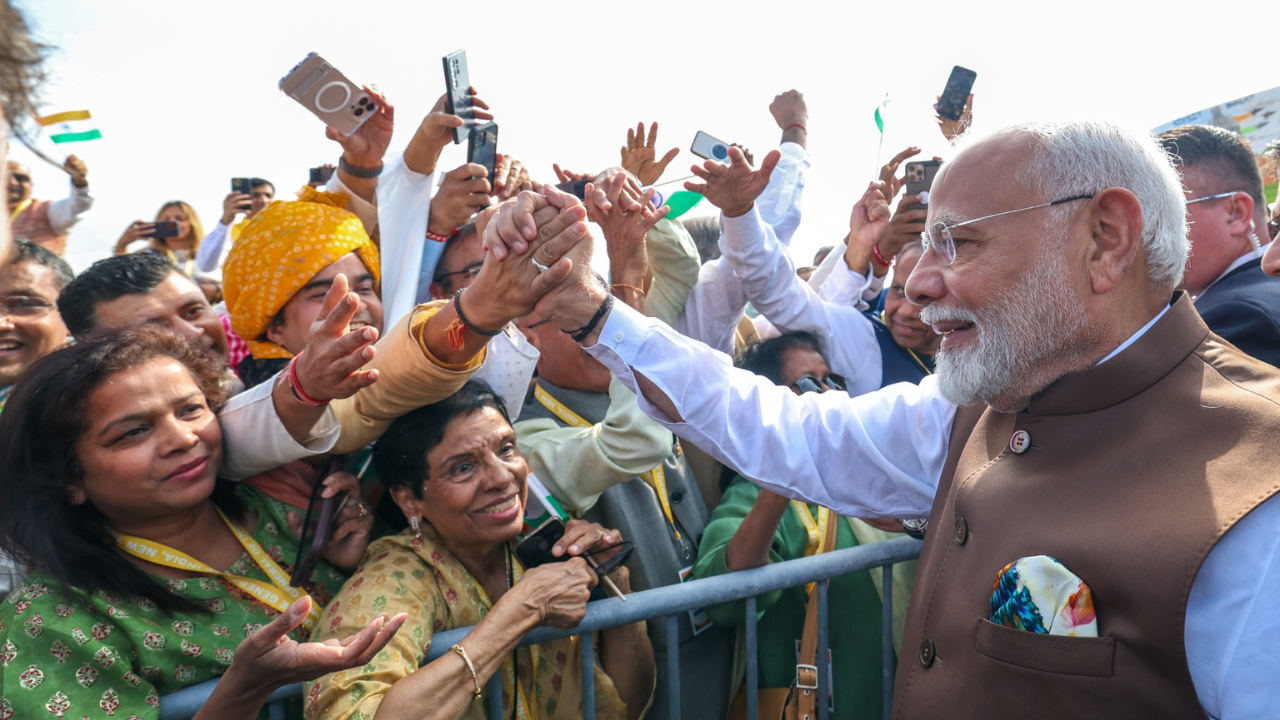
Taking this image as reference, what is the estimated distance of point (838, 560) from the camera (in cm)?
264

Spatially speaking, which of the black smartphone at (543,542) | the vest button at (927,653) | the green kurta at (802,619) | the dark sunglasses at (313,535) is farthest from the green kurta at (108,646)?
the vest button at (927,653)

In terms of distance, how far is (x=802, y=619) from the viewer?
2.99 m

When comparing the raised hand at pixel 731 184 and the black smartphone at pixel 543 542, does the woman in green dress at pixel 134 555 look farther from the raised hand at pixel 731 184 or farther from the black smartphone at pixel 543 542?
the raised hand at pixel 731 184

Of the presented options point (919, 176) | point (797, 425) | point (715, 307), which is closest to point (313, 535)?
point (797, 425)

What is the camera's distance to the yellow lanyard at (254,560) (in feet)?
6.89

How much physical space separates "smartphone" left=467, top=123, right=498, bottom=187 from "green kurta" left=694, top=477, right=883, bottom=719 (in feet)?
5.83

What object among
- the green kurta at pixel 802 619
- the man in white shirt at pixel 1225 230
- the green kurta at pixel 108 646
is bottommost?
the green kurta at pixel 802 619

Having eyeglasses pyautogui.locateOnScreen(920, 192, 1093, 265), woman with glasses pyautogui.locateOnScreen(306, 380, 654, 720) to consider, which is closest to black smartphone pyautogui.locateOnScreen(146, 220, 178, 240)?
woman with glasses pyautogui.locateOnScreen(306, 380, 654, 720)

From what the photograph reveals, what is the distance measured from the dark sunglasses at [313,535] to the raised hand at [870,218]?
3177 mm

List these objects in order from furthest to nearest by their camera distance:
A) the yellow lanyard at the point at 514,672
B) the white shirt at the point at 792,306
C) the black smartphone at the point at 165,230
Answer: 1. the black smartphone at the point at 165,230
2. the white shirt at the point at 792,306
3. the yellow lanyard at the point at 514,672

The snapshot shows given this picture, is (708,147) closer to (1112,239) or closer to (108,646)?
(1112,239)

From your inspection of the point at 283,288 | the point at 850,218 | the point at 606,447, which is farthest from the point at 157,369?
the point at 850,218

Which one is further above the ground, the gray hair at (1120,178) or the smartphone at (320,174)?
the smartphone at (320,174)

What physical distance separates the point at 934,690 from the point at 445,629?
134 centimetres
